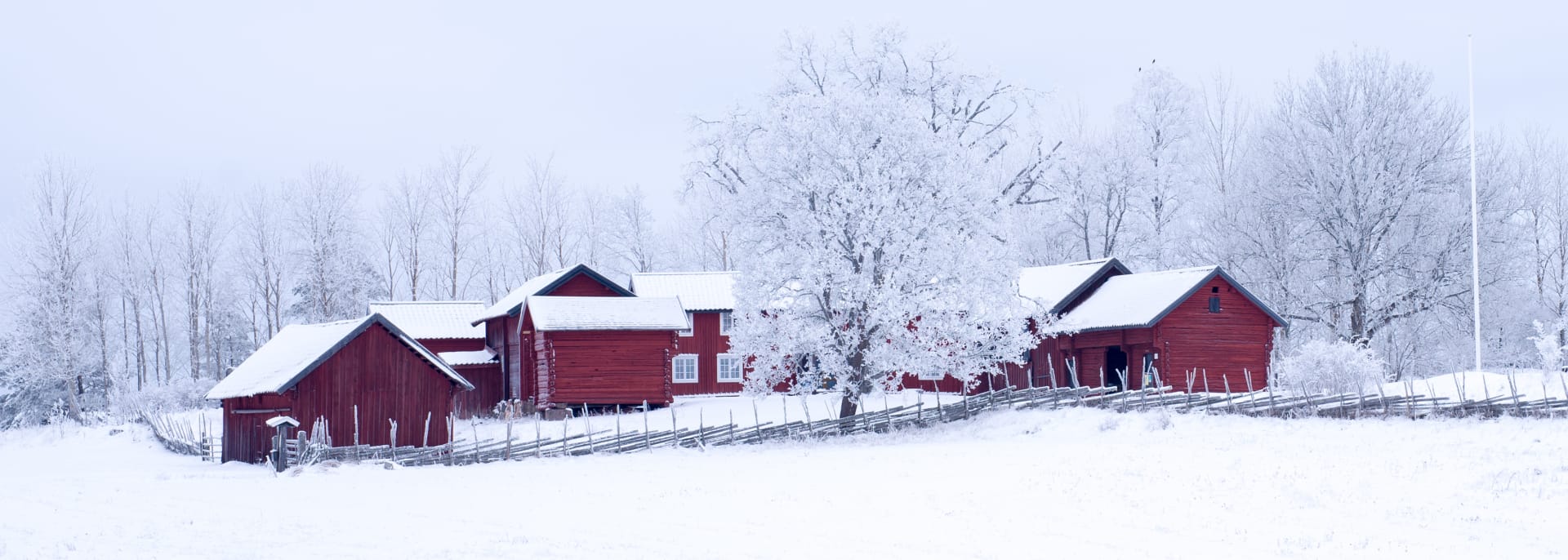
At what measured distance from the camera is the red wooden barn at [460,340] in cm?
5266

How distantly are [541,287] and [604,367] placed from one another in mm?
5789

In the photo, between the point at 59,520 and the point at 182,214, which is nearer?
the point at 59,520

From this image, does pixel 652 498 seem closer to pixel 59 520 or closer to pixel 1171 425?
pixel 59 520

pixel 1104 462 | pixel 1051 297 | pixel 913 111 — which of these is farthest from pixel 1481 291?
pixel 1104 462

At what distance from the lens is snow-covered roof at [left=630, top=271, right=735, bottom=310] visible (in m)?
53.5

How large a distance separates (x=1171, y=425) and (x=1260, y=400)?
2298 mm

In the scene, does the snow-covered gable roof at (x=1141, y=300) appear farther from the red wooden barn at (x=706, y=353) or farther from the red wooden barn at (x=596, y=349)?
the red wooden barn at (x=706, y=353)

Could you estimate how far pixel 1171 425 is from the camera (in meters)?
32.1

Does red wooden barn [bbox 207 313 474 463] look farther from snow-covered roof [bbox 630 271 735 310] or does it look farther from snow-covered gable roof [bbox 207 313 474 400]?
snow-covered roof [bbox 630 271 735 310]

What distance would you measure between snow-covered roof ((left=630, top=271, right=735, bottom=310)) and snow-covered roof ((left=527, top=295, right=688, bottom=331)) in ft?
16.7

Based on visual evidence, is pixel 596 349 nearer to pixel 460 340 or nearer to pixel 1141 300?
pixel 460 340

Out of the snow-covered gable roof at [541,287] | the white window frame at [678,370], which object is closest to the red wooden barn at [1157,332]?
the white window frame at [678,370]

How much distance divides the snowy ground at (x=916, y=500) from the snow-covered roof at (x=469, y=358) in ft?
63.6

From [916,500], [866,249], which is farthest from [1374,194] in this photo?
[916,500]
